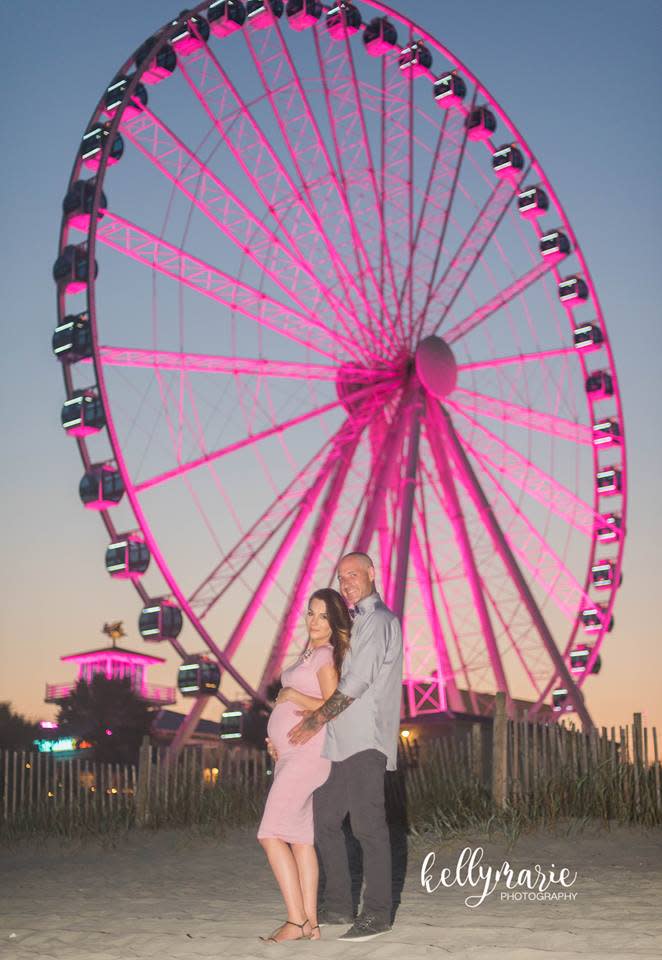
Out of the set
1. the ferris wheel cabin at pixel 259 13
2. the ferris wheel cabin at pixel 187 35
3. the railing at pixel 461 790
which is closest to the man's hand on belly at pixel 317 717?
the railing at pixel 461 790

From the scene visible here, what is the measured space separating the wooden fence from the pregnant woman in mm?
5486

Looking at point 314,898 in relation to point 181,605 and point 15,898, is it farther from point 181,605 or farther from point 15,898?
point 181,605

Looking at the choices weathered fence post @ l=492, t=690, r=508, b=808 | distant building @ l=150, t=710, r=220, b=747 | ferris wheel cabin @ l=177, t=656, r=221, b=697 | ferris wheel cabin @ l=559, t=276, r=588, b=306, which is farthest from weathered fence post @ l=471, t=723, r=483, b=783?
distant building @ l=150, t=710, r=220, b=747

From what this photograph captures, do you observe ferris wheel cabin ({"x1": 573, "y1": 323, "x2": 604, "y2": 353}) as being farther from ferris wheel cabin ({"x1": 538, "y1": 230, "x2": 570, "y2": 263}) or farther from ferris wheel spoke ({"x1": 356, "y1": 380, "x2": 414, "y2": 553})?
ferris wheel spoke ({"x1": 356, "y1": 380, "x2": 414, "y2": 553})

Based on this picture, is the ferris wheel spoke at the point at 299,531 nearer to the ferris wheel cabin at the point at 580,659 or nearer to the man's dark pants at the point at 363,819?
the ferris wheel cabin at the point at 580,659

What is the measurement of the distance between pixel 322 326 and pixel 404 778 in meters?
11.8

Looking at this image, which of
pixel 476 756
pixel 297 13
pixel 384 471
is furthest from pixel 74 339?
pixel 476 756

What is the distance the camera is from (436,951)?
5520 millimetres

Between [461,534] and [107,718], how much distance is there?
90.2ft

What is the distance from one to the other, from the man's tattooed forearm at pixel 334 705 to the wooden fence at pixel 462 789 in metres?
5.77

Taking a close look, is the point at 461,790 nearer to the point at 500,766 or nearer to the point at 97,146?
the point at 500,766

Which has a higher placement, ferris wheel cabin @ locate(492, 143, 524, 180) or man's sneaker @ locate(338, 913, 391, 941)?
ferris wheel cabin @ locate(492, 143, 524, 180)

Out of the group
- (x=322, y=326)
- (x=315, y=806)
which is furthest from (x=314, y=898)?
(x=322, y=326)

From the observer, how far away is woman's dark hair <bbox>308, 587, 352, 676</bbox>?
6227mm
